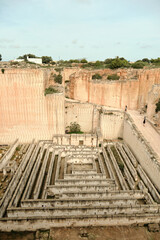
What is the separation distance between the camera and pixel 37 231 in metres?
8.84

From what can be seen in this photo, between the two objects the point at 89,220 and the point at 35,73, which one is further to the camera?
the point at 35,73

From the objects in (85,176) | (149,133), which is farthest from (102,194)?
(149,133)

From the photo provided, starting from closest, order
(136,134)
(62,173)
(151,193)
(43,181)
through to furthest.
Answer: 1. (151,193)
2. (43,181)
3. (62,173)
4. (136,134)

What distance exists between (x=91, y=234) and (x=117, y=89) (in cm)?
1473

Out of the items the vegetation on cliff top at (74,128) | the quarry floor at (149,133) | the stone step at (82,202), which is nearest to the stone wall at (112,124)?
the quarry floor at (149,133)

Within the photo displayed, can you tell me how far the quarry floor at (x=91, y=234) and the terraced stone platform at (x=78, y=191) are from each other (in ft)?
0.91

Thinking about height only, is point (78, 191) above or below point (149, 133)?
below

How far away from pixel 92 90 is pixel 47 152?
9034 millimetres

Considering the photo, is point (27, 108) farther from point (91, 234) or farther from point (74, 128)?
point (91, 234)

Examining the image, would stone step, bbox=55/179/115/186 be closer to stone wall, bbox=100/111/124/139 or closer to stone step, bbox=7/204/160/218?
stone step, bbox=7/204/160/218

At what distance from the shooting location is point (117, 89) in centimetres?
1962

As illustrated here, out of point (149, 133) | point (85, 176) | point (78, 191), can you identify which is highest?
point (149, 133)

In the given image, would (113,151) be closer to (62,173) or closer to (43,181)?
(62,173)

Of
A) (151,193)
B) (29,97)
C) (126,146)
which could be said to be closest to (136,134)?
(126,146)
